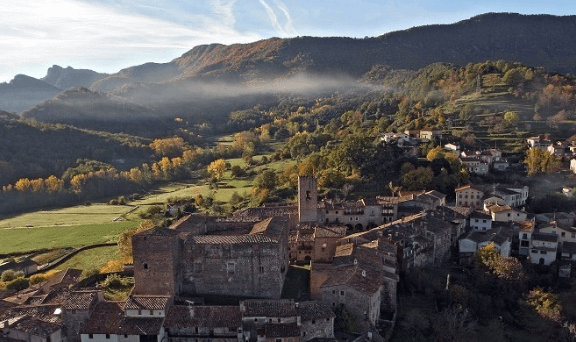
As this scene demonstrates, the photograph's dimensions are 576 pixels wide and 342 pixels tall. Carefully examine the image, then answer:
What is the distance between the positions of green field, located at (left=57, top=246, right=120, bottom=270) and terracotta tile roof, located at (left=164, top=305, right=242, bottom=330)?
21313 mm

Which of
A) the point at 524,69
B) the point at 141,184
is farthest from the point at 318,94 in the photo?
the point at 141,184

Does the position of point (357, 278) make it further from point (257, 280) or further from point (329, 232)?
point (329, 232)

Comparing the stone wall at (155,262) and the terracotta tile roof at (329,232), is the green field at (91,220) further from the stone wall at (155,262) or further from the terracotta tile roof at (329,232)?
the terracotta tile roof at (329,232)

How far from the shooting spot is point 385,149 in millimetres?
63688

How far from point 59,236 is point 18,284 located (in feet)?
67.0

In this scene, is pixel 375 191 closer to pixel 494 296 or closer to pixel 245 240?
pixel 494 296

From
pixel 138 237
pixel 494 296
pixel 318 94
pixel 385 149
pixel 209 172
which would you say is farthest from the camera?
pixel 318 94

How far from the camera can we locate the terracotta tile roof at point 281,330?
26.7 meters

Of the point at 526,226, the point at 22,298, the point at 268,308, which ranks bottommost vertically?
the point at 22,298

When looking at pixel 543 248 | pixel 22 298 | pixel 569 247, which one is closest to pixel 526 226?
pixel 543 248

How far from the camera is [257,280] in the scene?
31641 mm

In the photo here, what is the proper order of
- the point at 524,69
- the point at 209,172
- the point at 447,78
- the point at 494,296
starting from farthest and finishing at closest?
the point at 447,78 < the point at 524,69 < the point at 209,172 < the point at 494,296

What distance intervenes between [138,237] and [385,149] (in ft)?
137

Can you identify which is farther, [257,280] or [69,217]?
[69,217]
